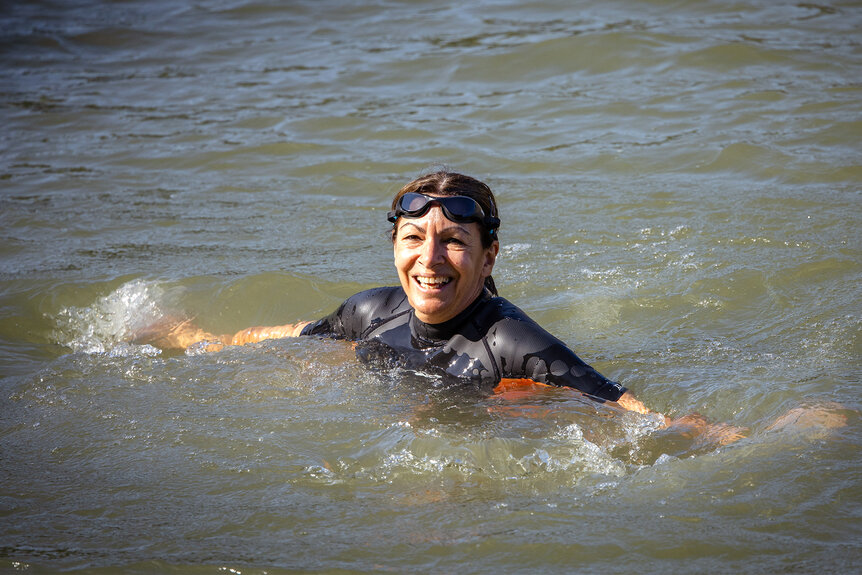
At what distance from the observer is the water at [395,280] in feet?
10.2

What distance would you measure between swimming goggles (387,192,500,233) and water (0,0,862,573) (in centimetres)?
78

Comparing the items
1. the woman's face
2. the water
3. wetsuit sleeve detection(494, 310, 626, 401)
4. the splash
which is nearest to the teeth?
→ the woman's face

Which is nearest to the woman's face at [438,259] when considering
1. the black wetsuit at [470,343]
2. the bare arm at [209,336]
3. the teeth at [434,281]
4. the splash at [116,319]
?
the teeth at [434,281]

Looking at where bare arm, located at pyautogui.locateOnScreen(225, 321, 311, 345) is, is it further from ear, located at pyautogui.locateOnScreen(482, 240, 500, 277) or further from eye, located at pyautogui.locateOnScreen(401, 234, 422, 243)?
ear, located at pyautogui.locateOnScreen(482, 240, 500, 277)

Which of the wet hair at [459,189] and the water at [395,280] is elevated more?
the wet hair at [459,189]

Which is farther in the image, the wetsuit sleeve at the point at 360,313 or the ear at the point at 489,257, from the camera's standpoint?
the wetsuit sleeve at the point at 360,313

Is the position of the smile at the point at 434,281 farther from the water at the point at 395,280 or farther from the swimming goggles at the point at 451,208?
the water at the point at 395,280

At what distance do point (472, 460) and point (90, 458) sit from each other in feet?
5.00

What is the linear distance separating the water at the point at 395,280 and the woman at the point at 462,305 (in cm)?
14

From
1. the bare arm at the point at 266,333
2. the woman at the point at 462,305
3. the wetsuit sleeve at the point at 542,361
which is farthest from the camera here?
the bare arm at the point at 266,333

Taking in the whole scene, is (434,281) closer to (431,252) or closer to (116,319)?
(431,252)

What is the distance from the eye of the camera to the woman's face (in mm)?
3953

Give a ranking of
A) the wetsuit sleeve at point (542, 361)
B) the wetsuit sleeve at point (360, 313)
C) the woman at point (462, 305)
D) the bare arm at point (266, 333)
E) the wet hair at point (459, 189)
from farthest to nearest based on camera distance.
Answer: the bare arm at point (266, 333)
the wetsuit sleeve at point (360, 313)
the wet hair at point (459, 189)
the woman at point (462, 305)
the wetsuit sleeve at point (542, 361)

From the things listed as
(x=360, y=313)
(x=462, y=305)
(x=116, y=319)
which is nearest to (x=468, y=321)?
(x=462, y=305)
